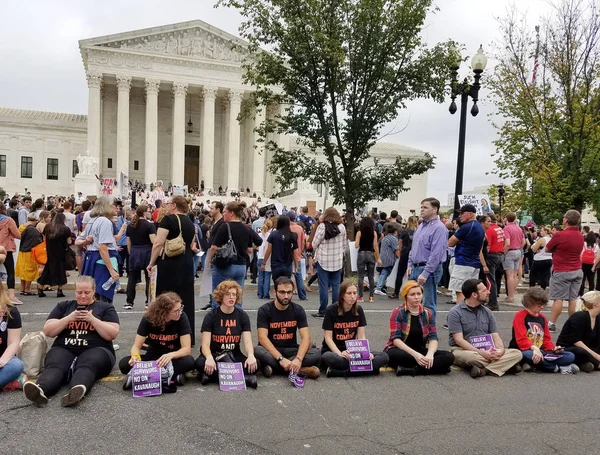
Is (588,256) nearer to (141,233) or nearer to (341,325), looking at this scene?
(341,325)

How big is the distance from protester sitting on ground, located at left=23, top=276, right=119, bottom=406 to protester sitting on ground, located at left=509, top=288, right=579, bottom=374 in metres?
4.80

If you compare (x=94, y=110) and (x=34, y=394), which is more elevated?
(x=94, y=110)

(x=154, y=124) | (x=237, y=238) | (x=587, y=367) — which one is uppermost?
(x=154, y=124)

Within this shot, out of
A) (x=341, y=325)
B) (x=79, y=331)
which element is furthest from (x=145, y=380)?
(x=341, y=325)

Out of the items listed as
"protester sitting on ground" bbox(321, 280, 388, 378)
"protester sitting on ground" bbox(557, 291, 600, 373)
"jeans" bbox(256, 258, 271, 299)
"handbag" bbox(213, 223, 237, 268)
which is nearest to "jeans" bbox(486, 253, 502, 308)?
"protester sitting on ground" bbox(557, 291, 600, 373)

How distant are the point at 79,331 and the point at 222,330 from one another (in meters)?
1.47

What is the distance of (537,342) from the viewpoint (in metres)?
6.52

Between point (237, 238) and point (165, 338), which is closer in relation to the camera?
point (165, 338)

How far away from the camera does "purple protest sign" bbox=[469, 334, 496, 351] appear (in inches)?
248

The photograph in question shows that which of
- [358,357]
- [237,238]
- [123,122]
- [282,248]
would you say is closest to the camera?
[358,357]

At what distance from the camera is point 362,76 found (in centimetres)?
1352

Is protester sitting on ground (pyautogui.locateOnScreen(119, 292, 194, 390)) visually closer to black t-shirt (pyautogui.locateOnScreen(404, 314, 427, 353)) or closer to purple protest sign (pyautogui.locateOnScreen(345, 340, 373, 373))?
purple protest sign (pyautogui.locateOnScreen(345, 340, 373, 373))

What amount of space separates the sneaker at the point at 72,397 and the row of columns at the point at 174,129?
4315 cm

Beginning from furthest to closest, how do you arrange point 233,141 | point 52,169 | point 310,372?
1. point 52,169
2. point 233,141
3. point 310,372
